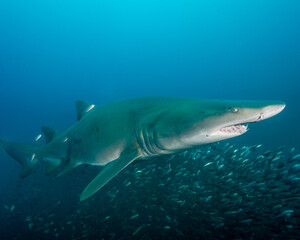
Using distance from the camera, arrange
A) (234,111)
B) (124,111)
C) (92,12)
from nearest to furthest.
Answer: (234,111)
(124,111)
(92,12)

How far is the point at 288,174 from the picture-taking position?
5125 millimetres

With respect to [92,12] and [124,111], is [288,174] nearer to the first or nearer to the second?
[124,111]

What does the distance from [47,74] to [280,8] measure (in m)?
123

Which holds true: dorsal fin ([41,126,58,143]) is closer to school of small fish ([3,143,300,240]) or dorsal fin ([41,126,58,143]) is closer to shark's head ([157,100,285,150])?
school of small fish ([3,143,300,240])

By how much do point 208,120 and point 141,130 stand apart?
3.46ft

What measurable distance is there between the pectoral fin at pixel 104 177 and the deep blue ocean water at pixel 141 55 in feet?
249

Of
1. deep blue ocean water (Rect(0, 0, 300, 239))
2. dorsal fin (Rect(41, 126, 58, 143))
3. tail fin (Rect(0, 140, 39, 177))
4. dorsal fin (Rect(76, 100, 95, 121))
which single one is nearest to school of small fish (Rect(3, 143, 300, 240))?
dorsal fin (Rect(76, 100, 95, 121))

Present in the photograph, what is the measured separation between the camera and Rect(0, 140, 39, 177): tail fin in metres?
4.62

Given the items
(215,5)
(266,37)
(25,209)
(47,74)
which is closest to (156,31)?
(215,5)

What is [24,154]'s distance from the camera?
4.77 metres

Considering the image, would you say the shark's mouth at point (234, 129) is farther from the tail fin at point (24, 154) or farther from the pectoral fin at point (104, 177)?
the tail fin at point (24, 154)

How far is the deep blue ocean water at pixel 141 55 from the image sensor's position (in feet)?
293

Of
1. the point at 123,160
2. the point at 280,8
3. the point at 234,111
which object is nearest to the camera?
the point at 234,111

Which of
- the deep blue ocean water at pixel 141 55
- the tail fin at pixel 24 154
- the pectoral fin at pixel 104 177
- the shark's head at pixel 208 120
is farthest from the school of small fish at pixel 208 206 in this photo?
the deep blue ocean water at pixel 141 55
